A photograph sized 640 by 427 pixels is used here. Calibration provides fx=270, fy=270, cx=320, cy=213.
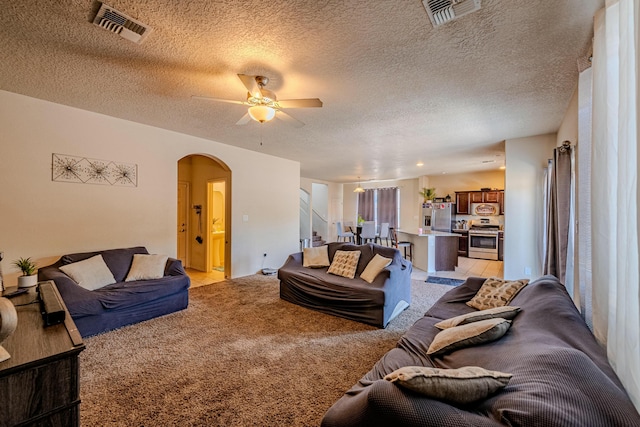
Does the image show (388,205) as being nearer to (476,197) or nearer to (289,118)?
(476,197)

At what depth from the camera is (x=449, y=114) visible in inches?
141

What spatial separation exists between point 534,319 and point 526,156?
402 cm

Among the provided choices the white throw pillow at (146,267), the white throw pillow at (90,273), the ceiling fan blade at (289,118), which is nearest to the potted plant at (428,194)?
the ceiling fan blade at (289,118)

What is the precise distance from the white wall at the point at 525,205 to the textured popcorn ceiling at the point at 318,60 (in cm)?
64

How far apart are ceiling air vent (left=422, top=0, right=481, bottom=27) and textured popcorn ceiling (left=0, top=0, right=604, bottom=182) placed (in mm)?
60

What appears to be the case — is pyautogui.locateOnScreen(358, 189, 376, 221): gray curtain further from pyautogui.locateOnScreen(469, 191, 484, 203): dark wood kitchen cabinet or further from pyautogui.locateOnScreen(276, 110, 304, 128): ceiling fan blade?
pyautogui.locateOnScreen(276, 110, 304, 128): ceiling fan blade

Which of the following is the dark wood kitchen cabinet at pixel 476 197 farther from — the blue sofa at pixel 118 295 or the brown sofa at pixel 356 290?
the blue sofa at pixel 118 295

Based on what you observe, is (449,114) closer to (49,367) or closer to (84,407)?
(49,367)

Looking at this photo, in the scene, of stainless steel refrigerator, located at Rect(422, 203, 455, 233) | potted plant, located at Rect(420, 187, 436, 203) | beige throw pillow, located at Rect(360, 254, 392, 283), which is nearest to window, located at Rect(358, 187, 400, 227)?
potted plant, located at Rect(420, 187, 436, 203)

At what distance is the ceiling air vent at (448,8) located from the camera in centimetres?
167

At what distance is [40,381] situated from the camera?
43.5 inches

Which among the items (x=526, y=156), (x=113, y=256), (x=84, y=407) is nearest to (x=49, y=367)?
(x=84, y=407)

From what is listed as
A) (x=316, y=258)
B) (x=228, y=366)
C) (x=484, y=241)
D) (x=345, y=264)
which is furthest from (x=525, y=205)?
(x=228, y=366)

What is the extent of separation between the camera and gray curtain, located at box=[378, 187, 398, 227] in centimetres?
1078
